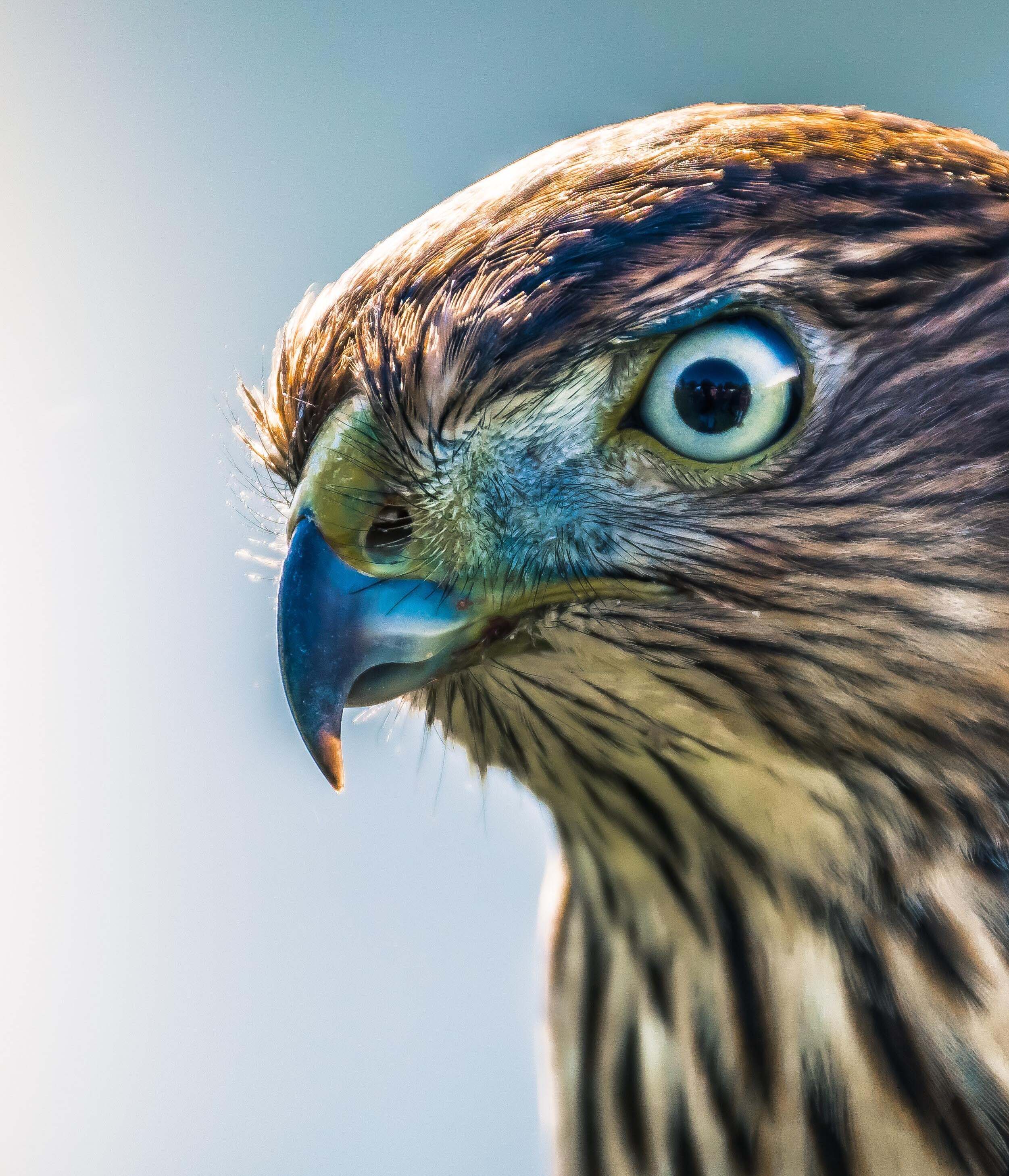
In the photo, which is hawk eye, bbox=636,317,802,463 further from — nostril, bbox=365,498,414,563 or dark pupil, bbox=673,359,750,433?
nostril, bbox=365,498,414,563

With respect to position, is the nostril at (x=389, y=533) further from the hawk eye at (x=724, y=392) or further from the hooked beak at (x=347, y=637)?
the hawk eye at (x=724, y=392)

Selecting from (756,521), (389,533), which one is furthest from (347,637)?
(756,521)

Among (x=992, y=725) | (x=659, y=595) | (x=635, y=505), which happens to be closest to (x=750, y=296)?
(x=635, y=505)

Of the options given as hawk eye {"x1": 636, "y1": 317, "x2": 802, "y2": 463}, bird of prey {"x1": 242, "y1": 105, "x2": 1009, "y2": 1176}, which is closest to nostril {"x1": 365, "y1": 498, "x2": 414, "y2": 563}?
bird of prey {"x1": 242, "y1": 105, "x2": 1009, "y2": 1176}

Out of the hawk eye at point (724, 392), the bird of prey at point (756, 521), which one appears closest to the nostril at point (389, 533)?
the bird of prey at point (756, 521)

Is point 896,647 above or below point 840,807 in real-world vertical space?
above

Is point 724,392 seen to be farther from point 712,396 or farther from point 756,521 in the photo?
point 756,521

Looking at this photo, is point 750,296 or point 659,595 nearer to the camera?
point 750,296

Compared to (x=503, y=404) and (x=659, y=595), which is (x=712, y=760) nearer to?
(x=659, y=595)
